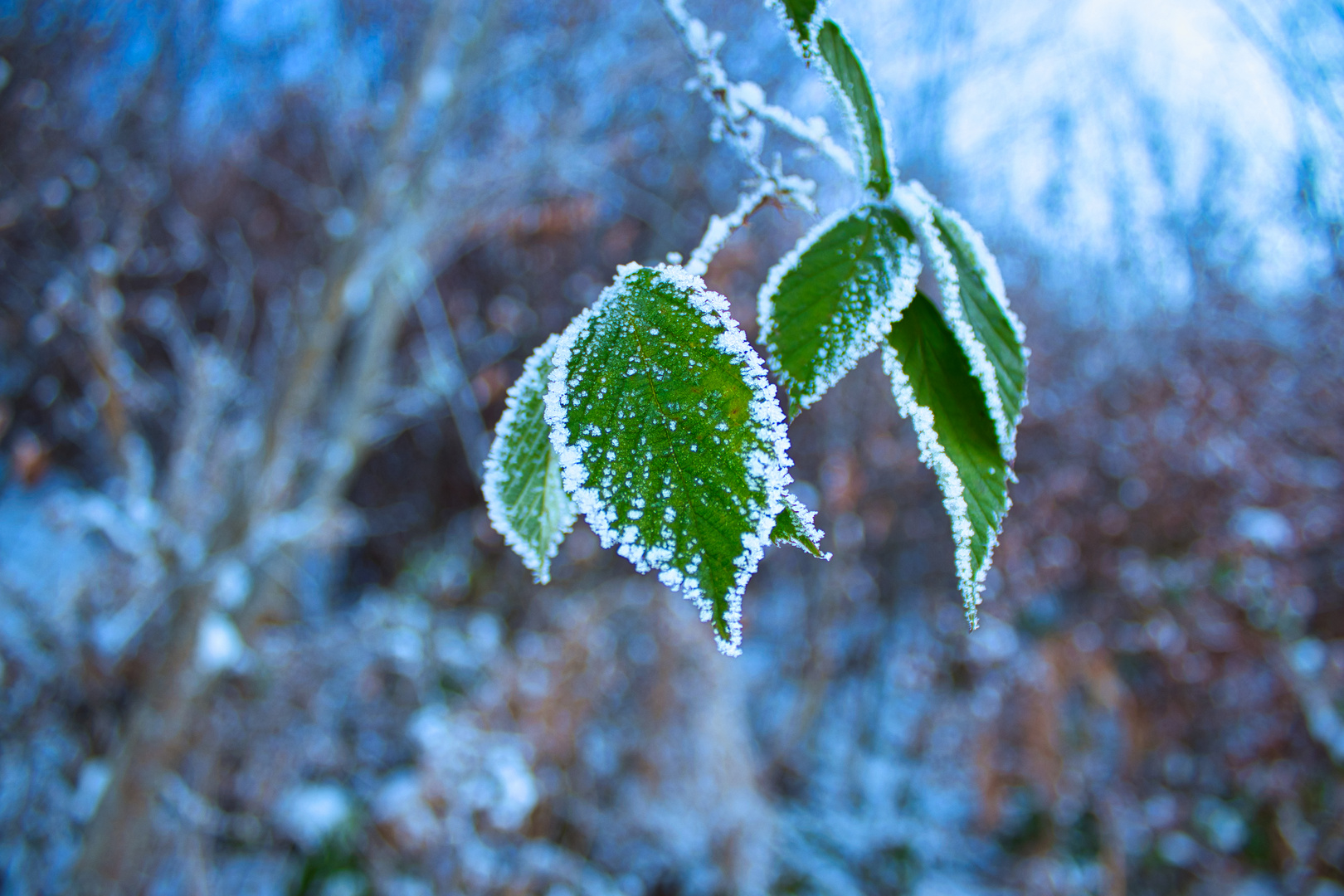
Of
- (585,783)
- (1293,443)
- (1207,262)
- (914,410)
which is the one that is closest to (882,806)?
(585,783)

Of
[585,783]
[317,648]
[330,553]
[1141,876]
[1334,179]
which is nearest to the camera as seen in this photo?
[1334,179]

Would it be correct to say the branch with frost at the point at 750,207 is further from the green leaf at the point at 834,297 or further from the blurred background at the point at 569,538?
the blurred background at the point at 569,538

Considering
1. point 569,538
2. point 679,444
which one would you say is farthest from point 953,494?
point 569,538

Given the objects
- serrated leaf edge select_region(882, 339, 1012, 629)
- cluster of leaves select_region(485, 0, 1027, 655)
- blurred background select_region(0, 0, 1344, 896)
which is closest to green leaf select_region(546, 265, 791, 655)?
cluster of leaves select_region(485, 0, 1027, 655)

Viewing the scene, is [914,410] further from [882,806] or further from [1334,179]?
[882,806]

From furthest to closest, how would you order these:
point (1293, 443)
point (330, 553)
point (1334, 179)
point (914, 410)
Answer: point (330, 553) < point (1293, 443) < point (1334, 179) < point (914, 410)

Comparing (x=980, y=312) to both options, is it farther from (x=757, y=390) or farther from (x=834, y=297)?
(x=757, y=390)

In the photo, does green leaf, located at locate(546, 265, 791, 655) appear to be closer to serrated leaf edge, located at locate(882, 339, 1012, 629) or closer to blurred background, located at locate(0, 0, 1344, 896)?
serrated leaf edge, located at locate(882, 339, 1012, 629)

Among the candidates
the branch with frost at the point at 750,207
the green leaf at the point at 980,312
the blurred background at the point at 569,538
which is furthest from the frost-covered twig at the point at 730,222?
the blurred background at the point at 569,538
